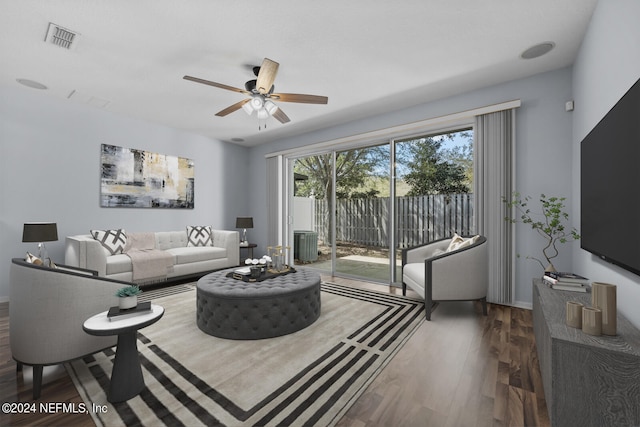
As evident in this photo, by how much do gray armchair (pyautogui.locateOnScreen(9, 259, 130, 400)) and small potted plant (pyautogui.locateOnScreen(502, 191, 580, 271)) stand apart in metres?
4.08

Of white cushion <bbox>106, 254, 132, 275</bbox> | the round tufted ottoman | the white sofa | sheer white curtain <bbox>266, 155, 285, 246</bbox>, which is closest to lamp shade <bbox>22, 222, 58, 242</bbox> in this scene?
the white sofa

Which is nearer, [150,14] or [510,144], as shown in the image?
[150,14]

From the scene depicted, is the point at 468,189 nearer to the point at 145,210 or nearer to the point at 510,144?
the point at 510,144

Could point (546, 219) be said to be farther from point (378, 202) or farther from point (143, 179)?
point (143, 179)

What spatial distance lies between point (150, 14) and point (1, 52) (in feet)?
6.09

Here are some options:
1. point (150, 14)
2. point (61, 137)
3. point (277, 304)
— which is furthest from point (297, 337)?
point (61, 137)

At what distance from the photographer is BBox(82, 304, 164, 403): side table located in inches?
62.4

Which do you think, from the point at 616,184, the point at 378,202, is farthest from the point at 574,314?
the point at 378,202

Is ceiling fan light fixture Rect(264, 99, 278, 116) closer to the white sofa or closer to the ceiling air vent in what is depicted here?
the ceiling air vent

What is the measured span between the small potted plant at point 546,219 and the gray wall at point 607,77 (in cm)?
20

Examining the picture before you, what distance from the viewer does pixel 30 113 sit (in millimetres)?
3678

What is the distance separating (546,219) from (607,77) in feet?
5.31

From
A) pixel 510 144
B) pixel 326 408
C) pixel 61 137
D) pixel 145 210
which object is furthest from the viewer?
pixel 145 210

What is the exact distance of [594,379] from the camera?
125cm
